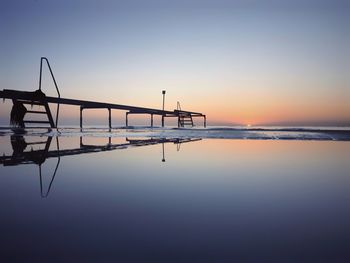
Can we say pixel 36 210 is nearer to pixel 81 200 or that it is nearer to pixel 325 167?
pixel 81 200

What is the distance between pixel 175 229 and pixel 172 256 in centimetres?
23

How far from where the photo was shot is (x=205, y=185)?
2.17 m

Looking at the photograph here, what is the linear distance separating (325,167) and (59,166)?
3.40 meters

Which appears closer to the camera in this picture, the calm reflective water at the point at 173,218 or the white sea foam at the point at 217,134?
the calm reflective water at the point at 173,218

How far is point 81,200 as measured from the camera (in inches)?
66.5

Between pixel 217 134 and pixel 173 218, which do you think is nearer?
pixel 173 218

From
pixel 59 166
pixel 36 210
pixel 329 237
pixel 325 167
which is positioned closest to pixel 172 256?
pixel 329 237

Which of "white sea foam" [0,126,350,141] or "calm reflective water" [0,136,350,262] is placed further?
"white sea foam" [0,126,350,141]

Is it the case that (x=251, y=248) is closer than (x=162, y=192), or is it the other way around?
(x=251, y=248)

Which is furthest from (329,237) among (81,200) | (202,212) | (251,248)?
(81,200)

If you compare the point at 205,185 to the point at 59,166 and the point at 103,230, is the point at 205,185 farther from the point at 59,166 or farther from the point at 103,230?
the point at 59,166

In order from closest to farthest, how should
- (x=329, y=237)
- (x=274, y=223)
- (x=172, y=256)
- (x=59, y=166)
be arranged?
(x=172, y=256), (x=329, y=237), (x=274, y=223), (x=59, y=166)

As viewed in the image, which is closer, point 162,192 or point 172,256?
point 172,256

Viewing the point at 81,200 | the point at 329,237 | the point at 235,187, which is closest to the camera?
the point at 329,237
